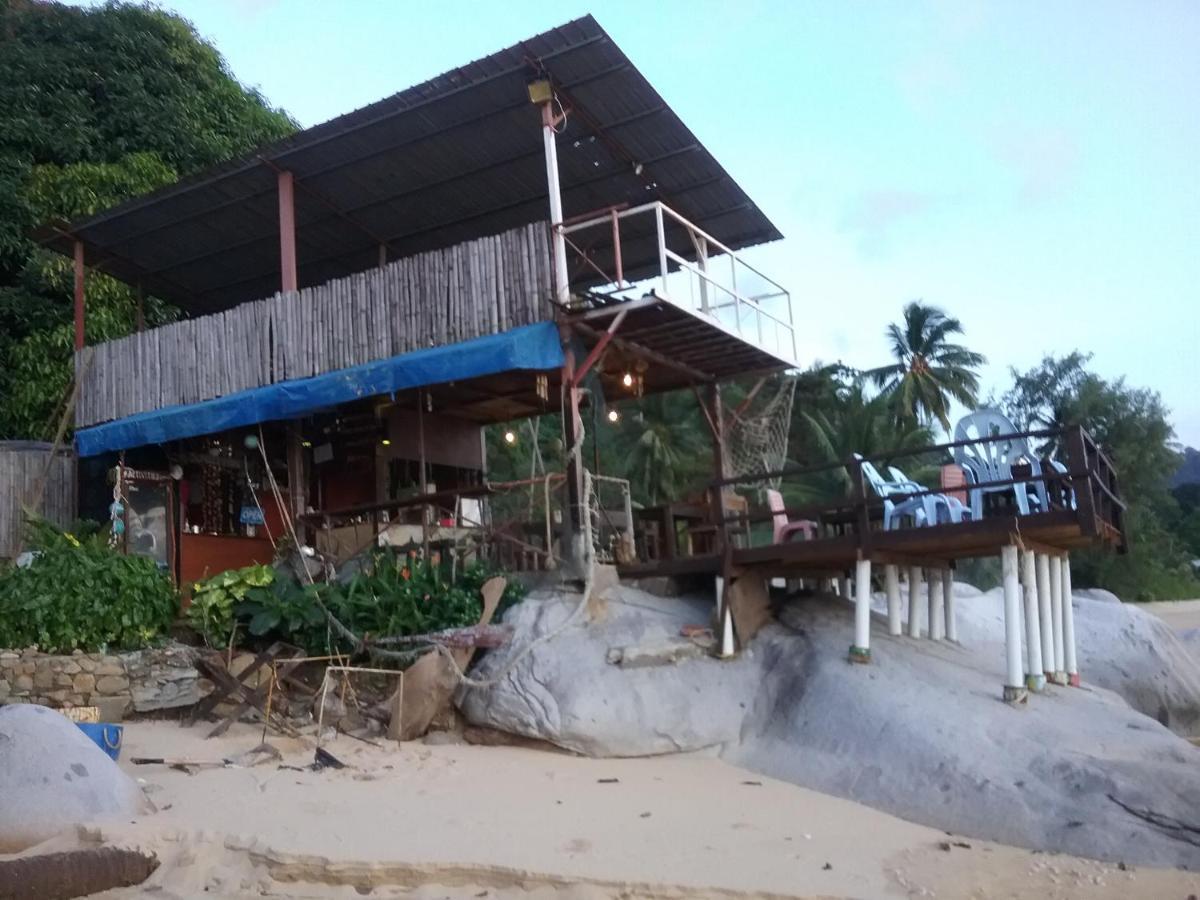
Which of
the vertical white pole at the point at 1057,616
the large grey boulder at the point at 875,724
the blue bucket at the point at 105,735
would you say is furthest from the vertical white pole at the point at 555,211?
the blue bucket at the point at 105,735

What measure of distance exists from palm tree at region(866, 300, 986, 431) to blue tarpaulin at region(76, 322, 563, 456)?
73.6ft

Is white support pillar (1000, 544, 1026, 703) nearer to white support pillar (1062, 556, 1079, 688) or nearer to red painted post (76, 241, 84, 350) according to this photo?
white support pillar (1062, 556, 1079, 688)

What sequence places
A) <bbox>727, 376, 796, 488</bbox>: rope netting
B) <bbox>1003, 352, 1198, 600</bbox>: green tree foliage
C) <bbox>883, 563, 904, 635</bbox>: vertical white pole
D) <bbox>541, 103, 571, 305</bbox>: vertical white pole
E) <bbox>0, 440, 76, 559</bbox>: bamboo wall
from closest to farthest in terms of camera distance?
<bbox>883, 563, 904, 635</bbox>: vertical white pole < <bbox>541, 103, 571, 305</bbox>: vertical white pole < <bbox>0, 440, 76, 559</bbox>: bamboo wall < <bbox>727, 376, 796, 488</bbox>: rope netting < <bbox>1003, 352, 1198, 600</bbox>: green tree foliage

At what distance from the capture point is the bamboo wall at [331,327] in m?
11.3

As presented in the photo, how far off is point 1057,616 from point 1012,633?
2.02 metres

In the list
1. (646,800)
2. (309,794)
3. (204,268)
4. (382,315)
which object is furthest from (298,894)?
(204,268)

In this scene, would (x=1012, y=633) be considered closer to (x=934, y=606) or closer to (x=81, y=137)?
(x=934, y=606)

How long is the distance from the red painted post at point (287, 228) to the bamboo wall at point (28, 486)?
14.7 ft

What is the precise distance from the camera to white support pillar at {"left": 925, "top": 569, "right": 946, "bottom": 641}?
10914mm

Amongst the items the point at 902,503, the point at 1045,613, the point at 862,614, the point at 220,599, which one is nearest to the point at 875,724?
the point at 862,614

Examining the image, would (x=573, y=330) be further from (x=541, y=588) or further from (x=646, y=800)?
(x=646, y=800)

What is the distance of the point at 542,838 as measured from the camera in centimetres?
675

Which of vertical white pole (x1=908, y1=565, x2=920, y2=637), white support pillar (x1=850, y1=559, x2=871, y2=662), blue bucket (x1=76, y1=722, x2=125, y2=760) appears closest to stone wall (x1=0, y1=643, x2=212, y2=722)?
blue bucket (x1=76, y1=722, x2=125, y2=760)

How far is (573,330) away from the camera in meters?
11.0
